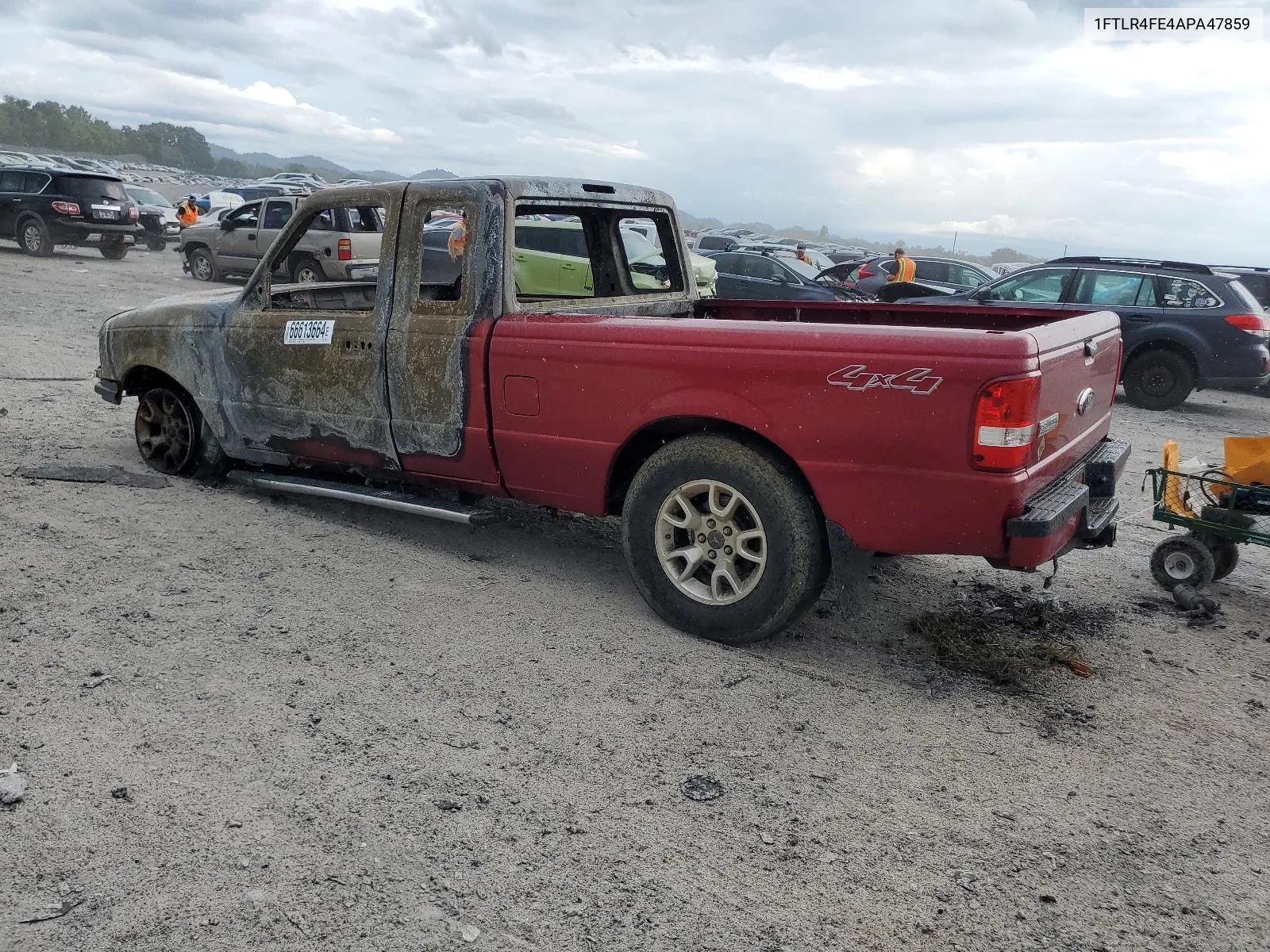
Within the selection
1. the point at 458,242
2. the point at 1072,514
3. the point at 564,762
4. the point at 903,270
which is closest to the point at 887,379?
the point at 1072,514

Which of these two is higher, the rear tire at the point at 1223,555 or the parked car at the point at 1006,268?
the parked car at the point at 1006,268

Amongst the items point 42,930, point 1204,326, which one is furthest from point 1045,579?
point 1204,326

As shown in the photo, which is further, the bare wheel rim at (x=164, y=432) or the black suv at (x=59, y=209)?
the black suv at (x=59, y=209)

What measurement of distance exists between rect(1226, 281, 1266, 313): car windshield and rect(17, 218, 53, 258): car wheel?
20.3 meters

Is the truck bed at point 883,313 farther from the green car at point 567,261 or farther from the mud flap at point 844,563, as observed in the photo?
the mud flap at point 844,563

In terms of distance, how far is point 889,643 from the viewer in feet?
13.6

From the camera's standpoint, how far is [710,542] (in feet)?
13.0

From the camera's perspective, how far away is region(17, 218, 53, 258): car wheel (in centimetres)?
1955

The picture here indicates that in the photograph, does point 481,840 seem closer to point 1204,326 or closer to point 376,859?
point 376,859

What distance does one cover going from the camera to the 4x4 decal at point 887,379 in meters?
3.33

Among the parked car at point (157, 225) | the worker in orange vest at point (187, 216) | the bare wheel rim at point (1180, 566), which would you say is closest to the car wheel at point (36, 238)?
the parked car at point (157, 225)

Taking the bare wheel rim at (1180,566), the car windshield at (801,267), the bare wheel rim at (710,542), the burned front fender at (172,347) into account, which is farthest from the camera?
the car windshield at (801,267)

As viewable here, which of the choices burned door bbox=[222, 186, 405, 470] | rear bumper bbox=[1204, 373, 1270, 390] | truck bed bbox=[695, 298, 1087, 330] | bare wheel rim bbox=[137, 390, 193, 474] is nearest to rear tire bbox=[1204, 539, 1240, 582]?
truck bed bbox=[695, 298, 1087, 330]

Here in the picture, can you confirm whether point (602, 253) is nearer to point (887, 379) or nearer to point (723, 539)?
point (723, 539)
